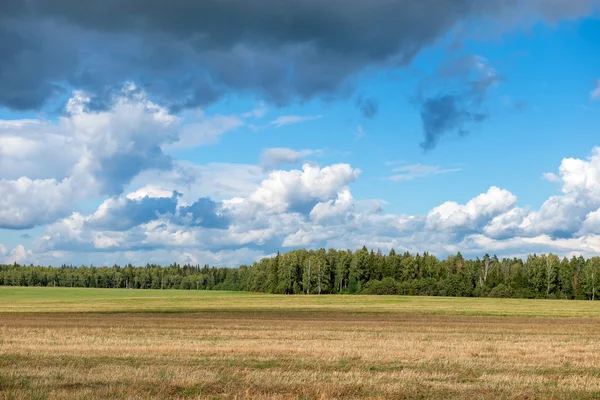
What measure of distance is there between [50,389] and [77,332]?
2367 centimetres

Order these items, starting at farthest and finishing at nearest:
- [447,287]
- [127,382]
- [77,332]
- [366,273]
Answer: [366,273]
[447,287]
[77,332]
[127,382]

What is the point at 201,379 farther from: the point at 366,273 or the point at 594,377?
the point at 366,273

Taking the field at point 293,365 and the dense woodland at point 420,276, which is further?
the dense woodland at point 420,276

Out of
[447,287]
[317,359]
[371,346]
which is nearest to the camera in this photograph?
[317,359]

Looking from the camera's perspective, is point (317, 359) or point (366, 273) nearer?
point (317, 359)

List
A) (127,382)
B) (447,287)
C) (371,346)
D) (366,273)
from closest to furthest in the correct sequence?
1. (127,382)
2. (371,346)
3. (447,287)
4. (366,273)

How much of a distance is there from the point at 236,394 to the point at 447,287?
14204 centimetres

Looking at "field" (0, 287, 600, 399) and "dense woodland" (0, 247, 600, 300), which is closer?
"field" (0, 287, 600, 399)

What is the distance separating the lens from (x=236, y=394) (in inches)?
610

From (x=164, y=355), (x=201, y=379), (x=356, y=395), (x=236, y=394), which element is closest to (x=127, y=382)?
(x=201, y=379)

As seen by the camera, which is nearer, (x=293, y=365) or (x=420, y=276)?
(x=293, y=365)

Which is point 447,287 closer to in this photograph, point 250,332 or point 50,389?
point 250,332

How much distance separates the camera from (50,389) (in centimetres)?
1586

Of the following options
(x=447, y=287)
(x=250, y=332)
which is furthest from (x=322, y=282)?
(x=250, y=332)
